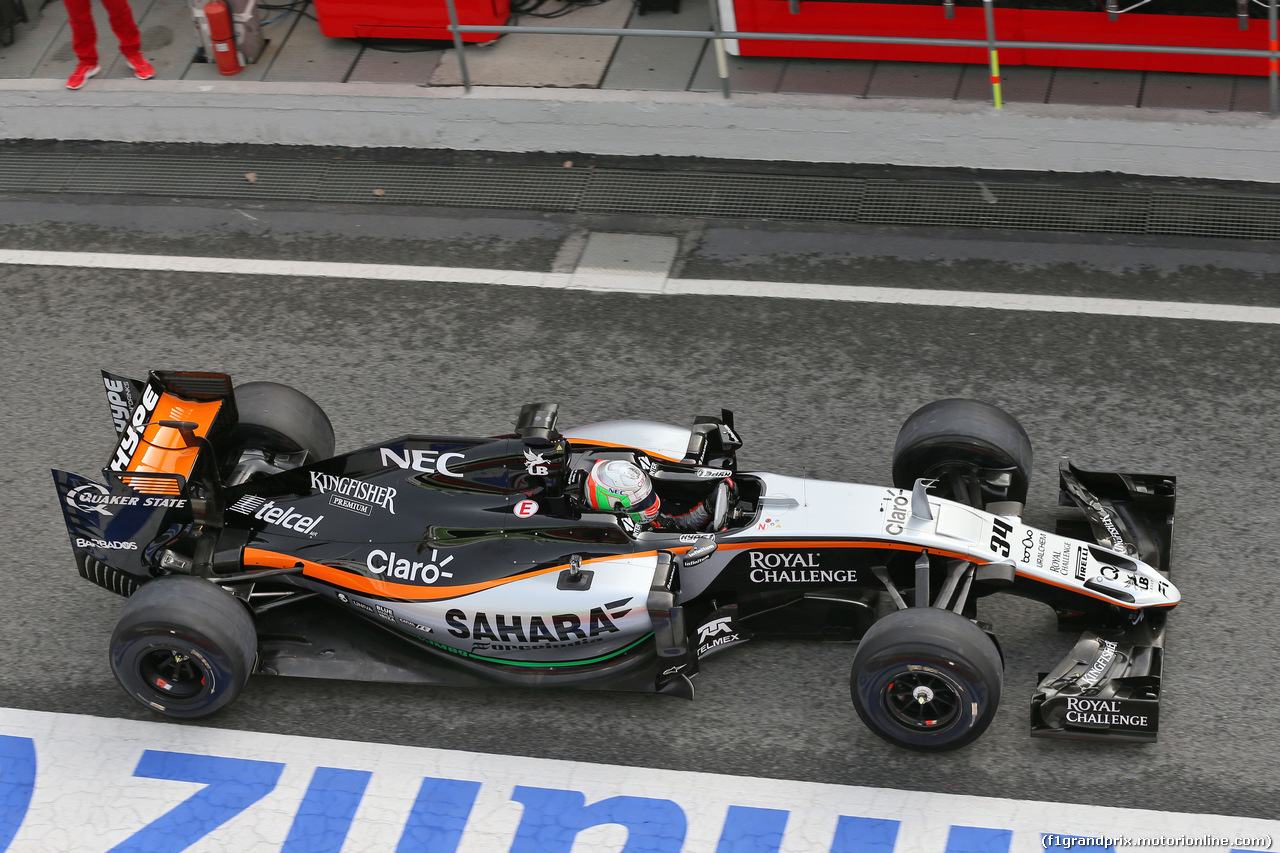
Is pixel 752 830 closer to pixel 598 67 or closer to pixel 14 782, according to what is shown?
pixel 14 782

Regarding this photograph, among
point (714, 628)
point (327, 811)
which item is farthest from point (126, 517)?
point (714, 628)

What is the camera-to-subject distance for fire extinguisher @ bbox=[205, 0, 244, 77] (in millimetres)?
9812

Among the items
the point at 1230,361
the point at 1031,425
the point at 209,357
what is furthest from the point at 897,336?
the point at 209,357

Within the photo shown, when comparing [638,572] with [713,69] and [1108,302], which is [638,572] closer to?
[1108,302]

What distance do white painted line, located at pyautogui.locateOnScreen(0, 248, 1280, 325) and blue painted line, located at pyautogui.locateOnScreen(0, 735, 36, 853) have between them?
360 centimetres

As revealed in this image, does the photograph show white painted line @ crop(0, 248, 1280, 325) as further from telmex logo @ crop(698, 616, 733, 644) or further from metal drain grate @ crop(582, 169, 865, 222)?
telmex logo @ crop(698, 616, 733, 644)

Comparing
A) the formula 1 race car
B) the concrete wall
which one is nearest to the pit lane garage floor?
the concrete wall

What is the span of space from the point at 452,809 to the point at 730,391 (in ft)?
9.51

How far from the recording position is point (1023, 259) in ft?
27.6

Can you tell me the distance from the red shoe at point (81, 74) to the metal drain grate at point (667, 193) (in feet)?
1.66

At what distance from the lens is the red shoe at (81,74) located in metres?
10.0

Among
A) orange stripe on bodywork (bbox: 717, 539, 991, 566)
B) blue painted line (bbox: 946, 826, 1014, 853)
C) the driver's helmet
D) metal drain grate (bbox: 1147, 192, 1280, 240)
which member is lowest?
blue painted line (bbox: 946, 826, 1014, 853)

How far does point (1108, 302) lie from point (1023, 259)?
0.60 metres

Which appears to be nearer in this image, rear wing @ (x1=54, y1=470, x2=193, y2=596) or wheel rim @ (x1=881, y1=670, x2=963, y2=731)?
wheel rim @ (x1=881, y1=670, x2=963, y2=731)
